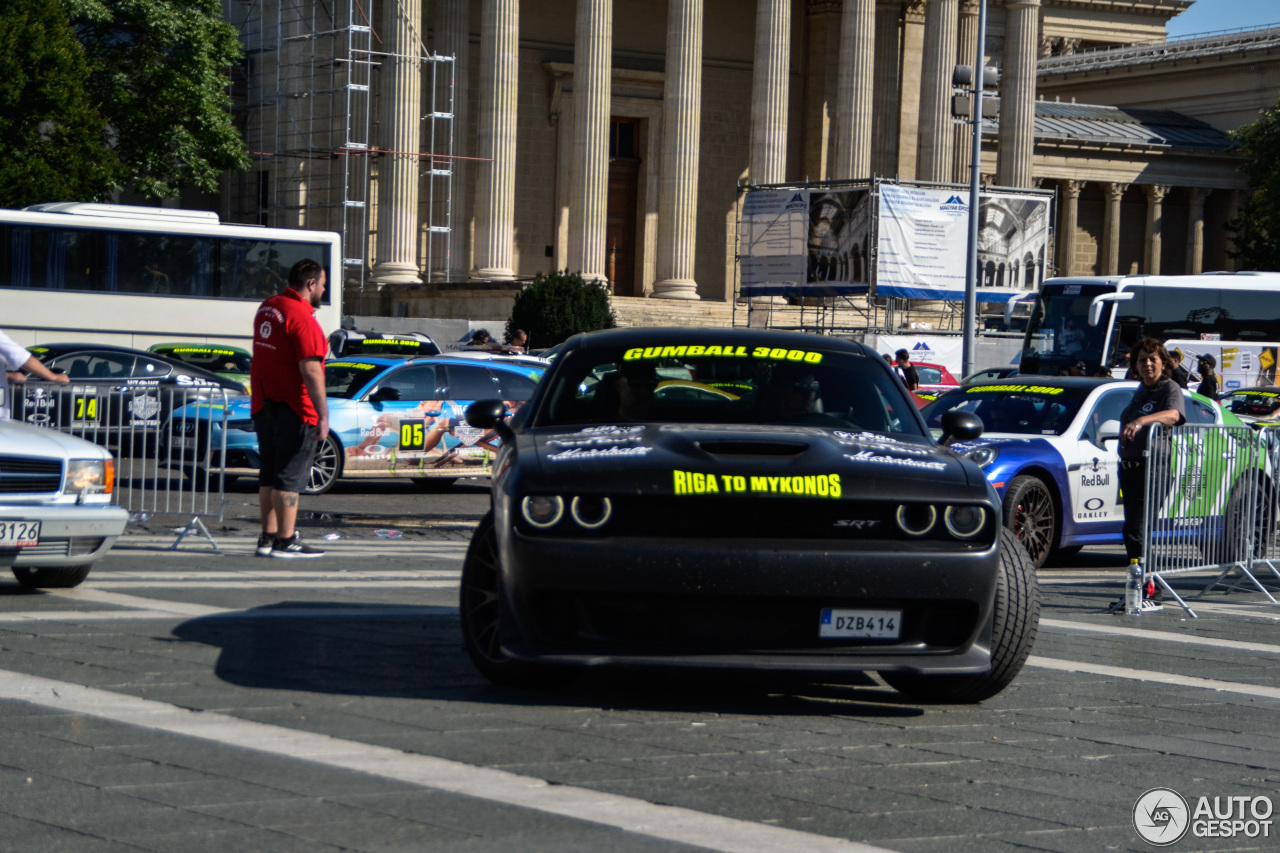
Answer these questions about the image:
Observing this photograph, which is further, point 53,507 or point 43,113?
point 43,113

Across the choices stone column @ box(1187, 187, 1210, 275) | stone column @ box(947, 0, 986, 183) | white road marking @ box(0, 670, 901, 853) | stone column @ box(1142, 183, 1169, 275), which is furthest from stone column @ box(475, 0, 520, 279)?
white road marking @ box(0, 670, 901, 853)

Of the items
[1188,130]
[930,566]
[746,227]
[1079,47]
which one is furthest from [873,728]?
[1079,47]

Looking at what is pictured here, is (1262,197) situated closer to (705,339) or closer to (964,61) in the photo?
(964,61)

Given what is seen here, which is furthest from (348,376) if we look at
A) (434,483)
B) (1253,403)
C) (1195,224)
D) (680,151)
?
(1195,224)

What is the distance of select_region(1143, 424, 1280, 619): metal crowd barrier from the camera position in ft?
36.9

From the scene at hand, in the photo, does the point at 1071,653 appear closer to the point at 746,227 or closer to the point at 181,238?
the point at 181,238

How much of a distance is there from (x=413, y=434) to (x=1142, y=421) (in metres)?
9.85

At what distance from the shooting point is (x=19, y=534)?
902 cm

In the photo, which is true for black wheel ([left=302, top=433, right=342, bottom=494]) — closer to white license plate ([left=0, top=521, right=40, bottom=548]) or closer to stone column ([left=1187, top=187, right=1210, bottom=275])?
white license plate ([left=0, top=521, right=40, bottom=548])

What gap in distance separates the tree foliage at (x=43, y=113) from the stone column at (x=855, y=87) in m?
21.7

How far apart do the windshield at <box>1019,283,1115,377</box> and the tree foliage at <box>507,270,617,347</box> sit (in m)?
9.84

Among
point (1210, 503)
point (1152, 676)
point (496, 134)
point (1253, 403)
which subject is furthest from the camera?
point (496, 134)

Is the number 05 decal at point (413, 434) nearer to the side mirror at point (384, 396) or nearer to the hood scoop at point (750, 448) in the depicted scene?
the side mirror at point (384, 396)

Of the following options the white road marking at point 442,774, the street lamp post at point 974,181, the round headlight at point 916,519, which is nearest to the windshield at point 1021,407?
the round headlight at point 916,519
